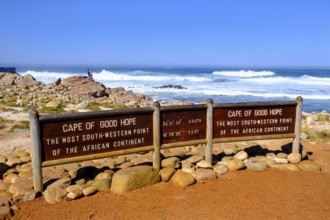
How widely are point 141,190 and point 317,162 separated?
12.8 ft

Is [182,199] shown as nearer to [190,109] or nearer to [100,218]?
[100,218]

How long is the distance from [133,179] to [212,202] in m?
1.27

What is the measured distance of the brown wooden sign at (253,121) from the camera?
267 inches

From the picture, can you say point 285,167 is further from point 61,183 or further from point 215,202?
point 61,183

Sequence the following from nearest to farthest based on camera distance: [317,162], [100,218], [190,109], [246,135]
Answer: [100,218] → [190,109] → [246,135] → [317,162]

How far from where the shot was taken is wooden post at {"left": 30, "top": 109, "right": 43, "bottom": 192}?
5.27 metres

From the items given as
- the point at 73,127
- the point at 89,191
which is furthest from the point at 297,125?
the point at 73,127

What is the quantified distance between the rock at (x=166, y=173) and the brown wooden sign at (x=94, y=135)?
0.52 metres

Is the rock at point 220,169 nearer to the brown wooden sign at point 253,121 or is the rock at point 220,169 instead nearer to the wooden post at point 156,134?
the brown wooden sign at point 253,121

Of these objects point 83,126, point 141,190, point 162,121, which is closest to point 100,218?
point 141,190

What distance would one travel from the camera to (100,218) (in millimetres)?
4797

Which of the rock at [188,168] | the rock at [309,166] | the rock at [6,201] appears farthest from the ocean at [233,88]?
the rock at [6,201]

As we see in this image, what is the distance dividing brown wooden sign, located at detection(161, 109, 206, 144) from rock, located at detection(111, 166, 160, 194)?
70cm

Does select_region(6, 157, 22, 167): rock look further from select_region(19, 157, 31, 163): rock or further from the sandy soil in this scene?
the sandy soil
